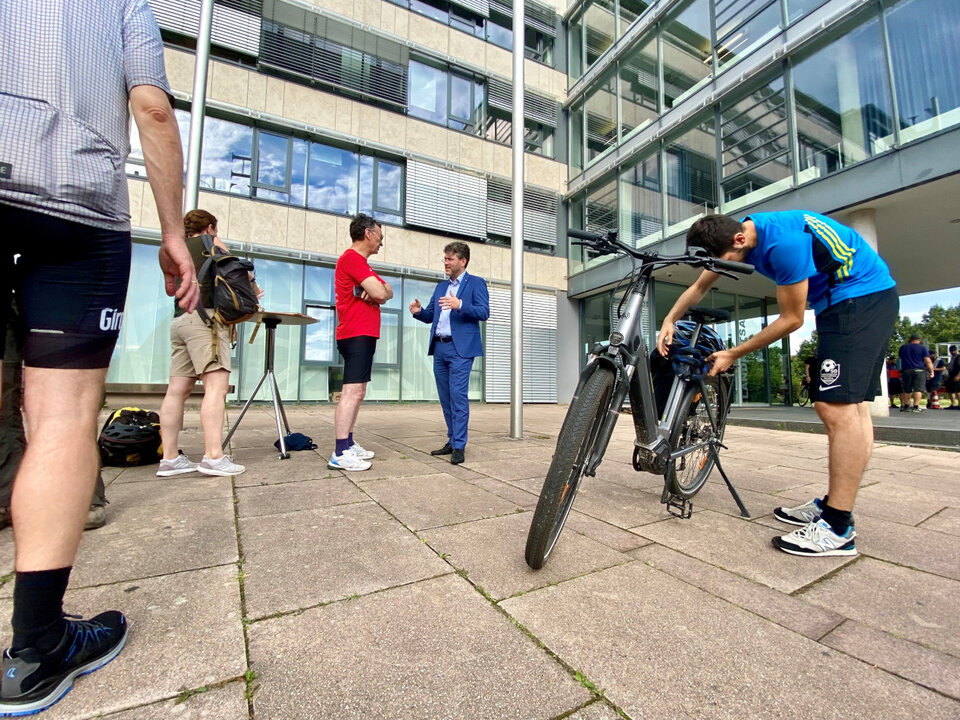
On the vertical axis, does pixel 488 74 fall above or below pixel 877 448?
above

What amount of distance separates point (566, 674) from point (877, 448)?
5.76 m

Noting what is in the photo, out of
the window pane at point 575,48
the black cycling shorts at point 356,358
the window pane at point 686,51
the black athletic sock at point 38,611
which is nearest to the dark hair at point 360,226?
the black cycling shorts at point 356,358

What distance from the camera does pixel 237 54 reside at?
11055 mm

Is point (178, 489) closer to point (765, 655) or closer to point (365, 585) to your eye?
point (365, 585)

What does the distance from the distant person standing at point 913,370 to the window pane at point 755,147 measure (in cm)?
549

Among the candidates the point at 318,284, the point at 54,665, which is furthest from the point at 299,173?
the point at 54,665

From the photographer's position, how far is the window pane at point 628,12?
43.7ft

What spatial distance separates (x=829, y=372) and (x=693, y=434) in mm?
674

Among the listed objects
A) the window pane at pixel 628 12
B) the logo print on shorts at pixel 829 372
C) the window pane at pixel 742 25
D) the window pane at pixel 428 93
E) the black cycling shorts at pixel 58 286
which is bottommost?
the logo print on shorts at pixel 829 372

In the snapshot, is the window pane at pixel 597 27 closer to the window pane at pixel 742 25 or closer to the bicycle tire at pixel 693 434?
the window pane at pixel 742 25

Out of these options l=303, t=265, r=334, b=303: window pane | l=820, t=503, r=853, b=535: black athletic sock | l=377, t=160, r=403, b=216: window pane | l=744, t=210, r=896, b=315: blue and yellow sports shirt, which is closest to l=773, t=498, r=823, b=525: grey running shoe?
l=820, t=503, r=853, b=535: black athletic sock

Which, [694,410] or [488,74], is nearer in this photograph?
[694,410]

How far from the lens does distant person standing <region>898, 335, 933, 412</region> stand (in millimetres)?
10266

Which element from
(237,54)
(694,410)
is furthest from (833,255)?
(237,54)
